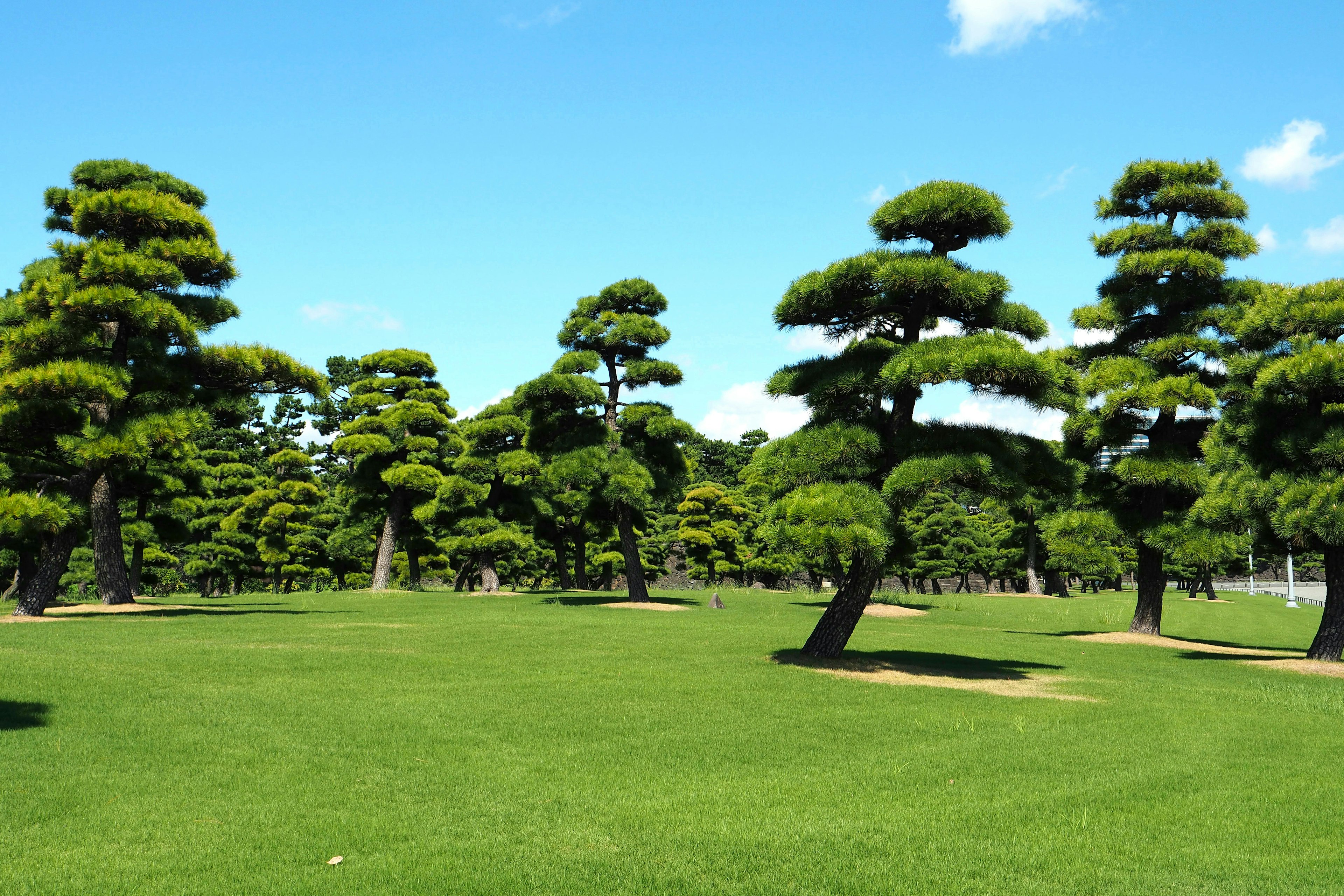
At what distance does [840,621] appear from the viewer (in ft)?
51.2

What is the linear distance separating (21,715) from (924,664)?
12.9 metres

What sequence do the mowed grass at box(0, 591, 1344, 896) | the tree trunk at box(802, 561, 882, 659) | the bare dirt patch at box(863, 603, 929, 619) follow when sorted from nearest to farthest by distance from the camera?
the mowed grass at box(0, 591, 1344, 896) → the tree trunk at box(802, 561, 882, 659) → the bare dirt patch at box(863, 603, 929, 619)

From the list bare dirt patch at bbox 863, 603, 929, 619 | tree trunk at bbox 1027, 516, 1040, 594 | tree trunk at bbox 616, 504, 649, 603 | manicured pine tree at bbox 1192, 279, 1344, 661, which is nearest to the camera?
manicured pine tree at bbox 1192, 279, 1344, 661

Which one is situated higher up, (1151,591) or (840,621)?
(1151,591)

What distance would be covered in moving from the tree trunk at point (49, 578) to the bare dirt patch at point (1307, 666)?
24.5 metres

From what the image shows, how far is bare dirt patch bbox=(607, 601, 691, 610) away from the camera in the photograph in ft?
89.4

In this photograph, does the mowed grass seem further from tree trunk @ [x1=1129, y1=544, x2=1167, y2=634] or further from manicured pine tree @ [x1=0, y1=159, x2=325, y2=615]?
tree trunk @ [x1=1129, y1=544, x2=1167, y2=634]

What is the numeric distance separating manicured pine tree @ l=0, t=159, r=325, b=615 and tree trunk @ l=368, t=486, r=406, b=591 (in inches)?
527

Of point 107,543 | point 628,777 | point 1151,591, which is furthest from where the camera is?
point 1151,591

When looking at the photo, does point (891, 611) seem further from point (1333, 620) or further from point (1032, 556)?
point (1032, 556)

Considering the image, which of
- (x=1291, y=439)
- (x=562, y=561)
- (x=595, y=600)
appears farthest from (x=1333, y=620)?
(x=562, y=561)

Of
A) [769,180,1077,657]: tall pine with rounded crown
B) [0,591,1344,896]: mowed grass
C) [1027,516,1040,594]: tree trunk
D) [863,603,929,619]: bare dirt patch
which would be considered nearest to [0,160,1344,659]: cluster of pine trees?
[769,180,1077,657]: tall pine with rounded crown

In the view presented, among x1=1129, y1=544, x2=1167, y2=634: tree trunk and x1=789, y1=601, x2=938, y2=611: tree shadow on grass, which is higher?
x1=1129, y1=544, x2=1167, y2=634: tree trunk

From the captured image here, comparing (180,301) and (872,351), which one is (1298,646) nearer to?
(872,351)
